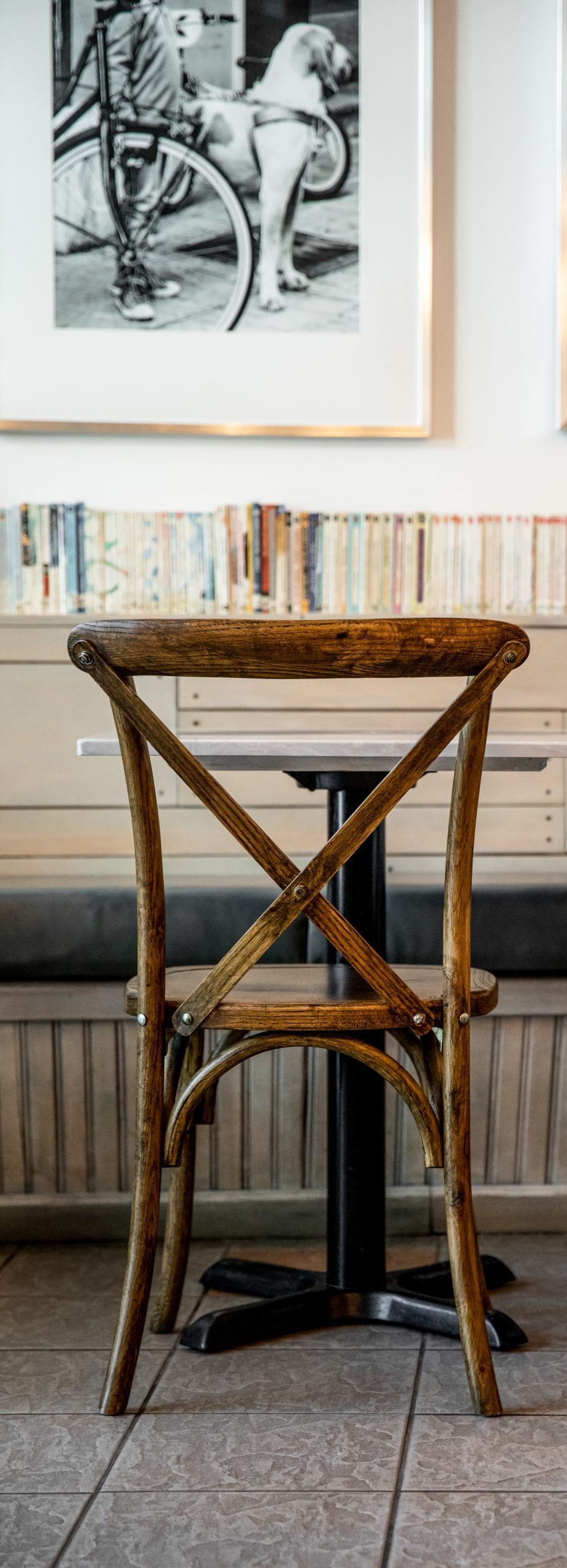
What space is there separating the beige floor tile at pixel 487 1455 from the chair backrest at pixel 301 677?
44 cm

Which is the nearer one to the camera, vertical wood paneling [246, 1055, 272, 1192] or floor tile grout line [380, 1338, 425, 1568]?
floor tile grout line [380, 1338, 425, 1568]

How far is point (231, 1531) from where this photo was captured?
1189 millimetres

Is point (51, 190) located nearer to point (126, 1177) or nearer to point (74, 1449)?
point (126, 1177)

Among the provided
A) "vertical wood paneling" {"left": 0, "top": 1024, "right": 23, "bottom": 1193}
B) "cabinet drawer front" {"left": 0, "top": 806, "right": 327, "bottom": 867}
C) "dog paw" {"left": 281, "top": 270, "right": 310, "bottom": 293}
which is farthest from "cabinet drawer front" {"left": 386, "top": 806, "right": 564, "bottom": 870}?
"dog paw" {"left": 281, "top": 270, "right": 310, "bottom": 293}

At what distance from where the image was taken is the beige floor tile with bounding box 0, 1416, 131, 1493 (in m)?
1.28

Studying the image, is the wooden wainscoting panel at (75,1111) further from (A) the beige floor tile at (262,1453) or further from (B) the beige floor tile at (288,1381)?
(A) the beige floor tile at (262,1453)

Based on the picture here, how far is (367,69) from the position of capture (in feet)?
8.98

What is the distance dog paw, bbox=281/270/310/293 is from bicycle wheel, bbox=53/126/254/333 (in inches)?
2.8

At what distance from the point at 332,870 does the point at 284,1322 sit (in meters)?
0.66

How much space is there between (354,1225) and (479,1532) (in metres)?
0.48

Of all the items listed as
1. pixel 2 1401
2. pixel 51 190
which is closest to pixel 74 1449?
pixel 2 1401

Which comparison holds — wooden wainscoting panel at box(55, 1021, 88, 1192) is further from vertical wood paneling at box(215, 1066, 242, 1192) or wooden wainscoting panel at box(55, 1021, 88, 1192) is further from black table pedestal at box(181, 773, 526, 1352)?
black table pedestal at box(181, 773, 526, 1352)

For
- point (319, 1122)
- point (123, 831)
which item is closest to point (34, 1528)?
point (319, 1122)

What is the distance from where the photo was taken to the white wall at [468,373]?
2.79m
